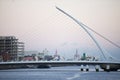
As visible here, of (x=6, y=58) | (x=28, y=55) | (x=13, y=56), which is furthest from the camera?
(x=28, y=55)

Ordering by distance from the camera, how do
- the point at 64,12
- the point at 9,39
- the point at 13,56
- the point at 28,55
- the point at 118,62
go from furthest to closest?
the point at 28,55
the point at 9,39
the point at 13,56
the point at 118,62
the point at 64,12

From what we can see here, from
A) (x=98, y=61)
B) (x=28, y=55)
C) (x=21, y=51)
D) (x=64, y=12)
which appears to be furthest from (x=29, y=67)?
(x=64, y=12)

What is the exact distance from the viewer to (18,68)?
56.0 m

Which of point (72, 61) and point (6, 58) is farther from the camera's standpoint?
point (6, 58)

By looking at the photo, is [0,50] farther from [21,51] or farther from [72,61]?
[72,61]

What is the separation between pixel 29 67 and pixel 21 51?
7.24 m

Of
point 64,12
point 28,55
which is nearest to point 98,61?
point 64,12

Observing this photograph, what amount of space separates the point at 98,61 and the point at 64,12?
28.7 feet

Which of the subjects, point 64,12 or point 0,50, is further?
point 0,50

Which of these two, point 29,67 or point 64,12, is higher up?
point 64,12

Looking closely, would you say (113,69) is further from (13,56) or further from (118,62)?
(13,56)

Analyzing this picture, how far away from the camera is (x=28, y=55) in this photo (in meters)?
68.8

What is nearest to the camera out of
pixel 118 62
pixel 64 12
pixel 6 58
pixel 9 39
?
pixel 64 12

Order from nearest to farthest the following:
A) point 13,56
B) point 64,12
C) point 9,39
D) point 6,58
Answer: point 64,12 → point 6,58 → point 13,56 → point 9,39
